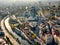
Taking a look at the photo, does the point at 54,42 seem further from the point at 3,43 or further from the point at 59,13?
the point at 59,13

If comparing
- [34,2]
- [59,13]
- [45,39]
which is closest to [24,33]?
[45,39]

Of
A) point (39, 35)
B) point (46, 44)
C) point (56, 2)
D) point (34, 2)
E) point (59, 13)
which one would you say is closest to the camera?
point (46, 44)

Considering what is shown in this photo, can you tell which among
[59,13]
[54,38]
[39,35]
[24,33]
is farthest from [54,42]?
[59,13]

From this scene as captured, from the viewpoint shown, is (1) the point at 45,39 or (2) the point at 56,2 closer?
(1) the point at 45,39

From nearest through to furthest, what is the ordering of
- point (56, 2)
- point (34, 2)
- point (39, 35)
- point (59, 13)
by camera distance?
1. point (39, 35)
2. point (59, 13)
3. point (56, 2)
4. point (34, 2)

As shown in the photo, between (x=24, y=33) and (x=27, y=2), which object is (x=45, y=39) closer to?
(x=24, y=33)

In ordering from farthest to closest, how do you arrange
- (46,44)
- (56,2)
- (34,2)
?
1. (34,2)
2. (56,2)
3. (46,44)

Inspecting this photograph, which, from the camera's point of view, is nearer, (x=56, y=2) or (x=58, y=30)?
(x=58, y=30)

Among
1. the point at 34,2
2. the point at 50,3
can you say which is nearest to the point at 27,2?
the point at 34,2
